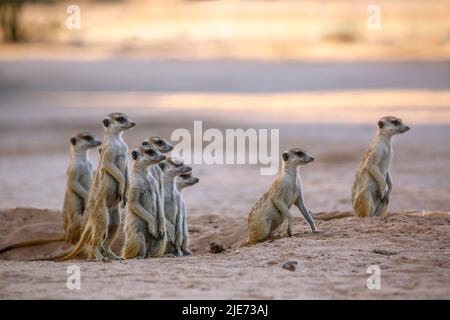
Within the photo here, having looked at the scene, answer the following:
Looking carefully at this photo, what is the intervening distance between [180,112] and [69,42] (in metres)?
14.1

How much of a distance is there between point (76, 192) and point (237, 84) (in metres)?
17.2

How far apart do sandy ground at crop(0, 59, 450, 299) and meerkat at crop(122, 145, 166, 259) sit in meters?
0.50

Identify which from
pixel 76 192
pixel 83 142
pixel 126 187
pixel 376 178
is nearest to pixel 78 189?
pixel 76 192

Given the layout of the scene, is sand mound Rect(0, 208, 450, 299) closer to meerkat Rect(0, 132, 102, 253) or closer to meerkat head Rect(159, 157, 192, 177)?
meerkat head Rect(159, 157, 192, 177)

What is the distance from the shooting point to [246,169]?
663 inches

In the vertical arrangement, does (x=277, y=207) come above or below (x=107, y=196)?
below

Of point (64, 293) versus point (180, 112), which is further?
point (180, 112)

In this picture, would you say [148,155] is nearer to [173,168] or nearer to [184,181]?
[173,168]

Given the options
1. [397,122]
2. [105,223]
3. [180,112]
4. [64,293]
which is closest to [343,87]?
[180,112]

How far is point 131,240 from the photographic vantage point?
953cm

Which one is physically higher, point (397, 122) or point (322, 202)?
point (397, 122)
